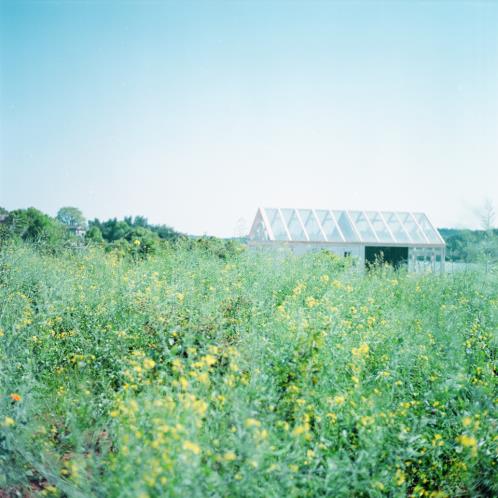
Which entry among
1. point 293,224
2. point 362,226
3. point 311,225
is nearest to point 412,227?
point 362,226

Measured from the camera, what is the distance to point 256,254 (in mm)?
8266

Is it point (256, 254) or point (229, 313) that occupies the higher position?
point (256, 254)

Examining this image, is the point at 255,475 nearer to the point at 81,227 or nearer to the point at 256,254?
the point at 256,254

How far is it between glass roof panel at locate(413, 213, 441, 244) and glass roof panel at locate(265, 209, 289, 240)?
527 centimetres

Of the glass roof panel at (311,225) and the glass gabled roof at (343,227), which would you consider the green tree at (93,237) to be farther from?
the glass roof panel at (311,225)

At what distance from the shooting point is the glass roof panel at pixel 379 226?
16406 millimetres

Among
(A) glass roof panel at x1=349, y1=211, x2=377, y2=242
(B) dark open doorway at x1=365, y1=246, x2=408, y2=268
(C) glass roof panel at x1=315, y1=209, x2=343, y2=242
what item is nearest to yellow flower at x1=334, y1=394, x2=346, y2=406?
(C) glass roof panel at x1=315, y1=209, x2=343, y2=242

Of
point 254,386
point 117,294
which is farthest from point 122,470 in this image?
point 117,294

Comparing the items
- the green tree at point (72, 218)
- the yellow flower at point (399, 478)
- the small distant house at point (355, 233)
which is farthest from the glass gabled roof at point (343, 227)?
the yellow flower at point (399, 478)

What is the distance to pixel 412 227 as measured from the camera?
17.0 m

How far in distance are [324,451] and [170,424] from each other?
92 centimetres

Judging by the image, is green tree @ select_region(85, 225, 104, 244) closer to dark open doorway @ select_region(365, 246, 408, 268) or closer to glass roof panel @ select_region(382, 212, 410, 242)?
dark open doorway @ select_region(365, 246, 408, 268)

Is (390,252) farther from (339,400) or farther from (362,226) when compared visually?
(339,400)

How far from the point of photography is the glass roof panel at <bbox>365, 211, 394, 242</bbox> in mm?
16406
